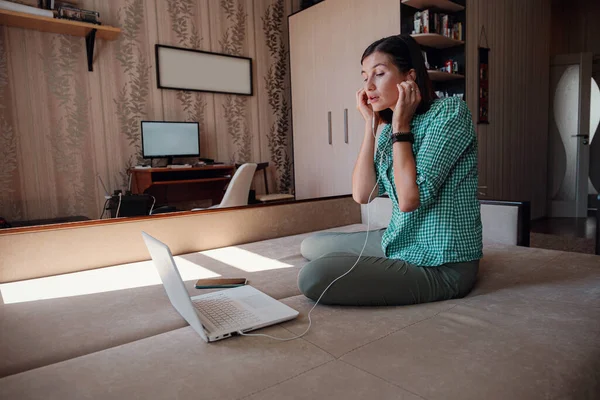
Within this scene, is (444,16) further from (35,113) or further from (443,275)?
(35,113)

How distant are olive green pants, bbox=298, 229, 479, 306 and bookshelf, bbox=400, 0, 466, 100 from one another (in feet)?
7.90

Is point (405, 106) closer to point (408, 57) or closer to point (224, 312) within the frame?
point (408, 57)

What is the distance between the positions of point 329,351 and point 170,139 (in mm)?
3512

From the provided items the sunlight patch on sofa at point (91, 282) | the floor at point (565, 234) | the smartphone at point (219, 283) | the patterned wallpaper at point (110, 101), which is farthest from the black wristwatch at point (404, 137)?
the patterned wallpaper at point (110, 101)

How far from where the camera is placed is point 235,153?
468 centimetres

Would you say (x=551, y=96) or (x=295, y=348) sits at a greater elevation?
(x=551, y=96)

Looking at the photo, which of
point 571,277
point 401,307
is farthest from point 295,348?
point 571,277

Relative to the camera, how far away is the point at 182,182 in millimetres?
3785

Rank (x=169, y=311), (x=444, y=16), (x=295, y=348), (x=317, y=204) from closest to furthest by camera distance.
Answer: (x=295, y=348), (x=169, y=311), (x=317, y=204), (x=444, y=16)

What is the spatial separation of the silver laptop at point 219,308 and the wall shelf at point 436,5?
3005mm

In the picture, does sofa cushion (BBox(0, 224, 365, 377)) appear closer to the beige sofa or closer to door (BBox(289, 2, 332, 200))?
the beige sofa

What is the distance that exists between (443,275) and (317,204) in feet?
4.03

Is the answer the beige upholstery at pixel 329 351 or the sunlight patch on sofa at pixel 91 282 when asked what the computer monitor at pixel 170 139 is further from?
the beige upholstery at pixel 329 351

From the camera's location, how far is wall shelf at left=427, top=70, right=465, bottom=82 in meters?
3.26
